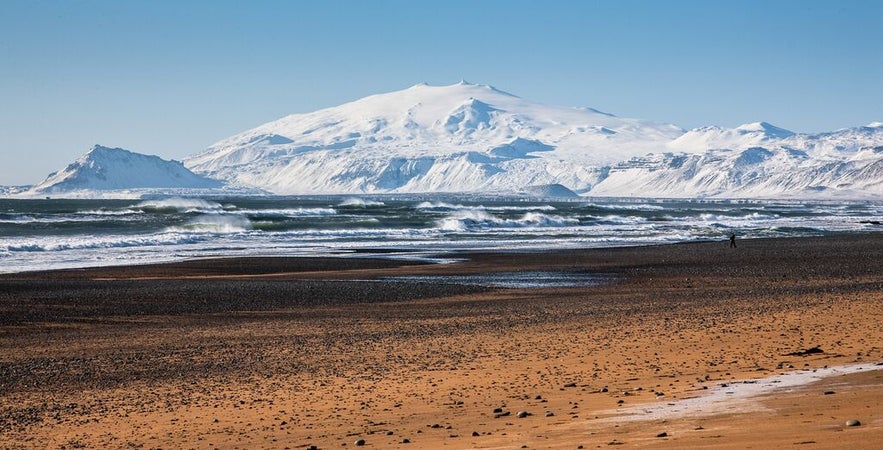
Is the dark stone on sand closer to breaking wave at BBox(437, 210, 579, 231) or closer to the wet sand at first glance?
the wet sand

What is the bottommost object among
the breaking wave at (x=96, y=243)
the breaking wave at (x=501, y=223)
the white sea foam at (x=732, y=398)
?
the breaking wave at (x=501, y=223)

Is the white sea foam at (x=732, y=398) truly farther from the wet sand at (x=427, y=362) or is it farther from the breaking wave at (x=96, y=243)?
the breaking wave at (x=96, y=243)

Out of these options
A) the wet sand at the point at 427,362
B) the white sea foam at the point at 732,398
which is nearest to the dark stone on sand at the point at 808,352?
the wet sand at the point at 427,362

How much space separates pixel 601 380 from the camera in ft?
43.9

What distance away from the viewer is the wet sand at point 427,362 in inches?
402

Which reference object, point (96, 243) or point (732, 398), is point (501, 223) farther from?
point (732, 398)

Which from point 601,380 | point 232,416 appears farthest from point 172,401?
point 601,380

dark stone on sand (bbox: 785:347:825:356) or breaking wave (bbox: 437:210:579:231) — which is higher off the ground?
dark stone on sand (bbox: 785:347:825:356)

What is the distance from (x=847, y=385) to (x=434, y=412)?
4467 mm

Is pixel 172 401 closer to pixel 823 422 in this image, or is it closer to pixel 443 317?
pixel 823 422

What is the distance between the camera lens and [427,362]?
51.3ft

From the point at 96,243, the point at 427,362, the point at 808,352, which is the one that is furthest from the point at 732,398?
the point at 96,243

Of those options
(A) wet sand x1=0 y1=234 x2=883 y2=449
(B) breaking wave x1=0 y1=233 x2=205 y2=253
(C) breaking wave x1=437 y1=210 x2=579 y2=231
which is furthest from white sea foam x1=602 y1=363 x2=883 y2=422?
(C) breaking wave x1=437 y1=210 x2=579 y2=231

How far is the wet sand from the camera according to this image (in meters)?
10.2
